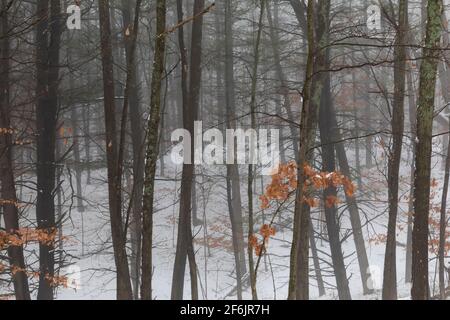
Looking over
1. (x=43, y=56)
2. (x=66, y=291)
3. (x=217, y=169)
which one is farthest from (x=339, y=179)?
(x=217, y=169)

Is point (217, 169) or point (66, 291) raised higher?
point (217, 169)

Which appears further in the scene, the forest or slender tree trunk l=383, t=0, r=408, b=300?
slender tree trunk l=383, t=0, r=408, b=300

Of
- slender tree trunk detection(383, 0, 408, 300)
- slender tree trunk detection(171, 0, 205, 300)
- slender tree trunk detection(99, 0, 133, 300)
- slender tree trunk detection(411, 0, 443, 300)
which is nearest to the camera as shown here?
slender tree trunk detection(411, 0, 443, 300)

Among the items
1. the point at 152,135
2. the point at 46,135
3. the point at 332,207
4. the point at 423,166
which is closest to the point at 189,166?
the point at 152,135

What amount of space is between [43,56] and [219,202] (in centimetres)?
1761

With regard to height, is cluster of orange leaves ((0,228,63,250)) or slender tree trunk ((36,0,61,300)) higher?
slender tree trunk ((36,0,61,300))

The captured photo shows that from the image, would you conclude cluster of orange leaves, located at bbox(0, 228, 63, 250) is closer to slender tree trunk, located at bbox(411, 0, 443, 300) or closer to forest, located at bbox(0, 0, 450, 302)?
forest, located at bbox(0, 0, 450, 302)

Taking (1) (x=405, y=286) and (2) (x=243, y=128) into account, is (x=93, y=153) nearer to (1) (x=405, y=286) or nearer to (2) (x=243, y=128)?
(2) (x=243, y=128)

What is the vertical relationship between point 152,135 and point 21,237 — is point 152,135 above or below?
above

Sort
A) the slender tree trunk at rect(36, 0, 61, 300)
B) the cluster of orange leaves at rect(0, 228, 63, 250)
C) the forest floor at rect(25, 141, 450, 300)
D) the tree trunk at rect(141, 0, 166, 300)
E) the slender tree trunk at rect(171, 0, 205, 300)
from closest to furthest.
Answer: the tree trunk at rect(141, 0, 166, 300) < the cluster of orange leaves at rect(0, 228, 63, 250) < the slender tree trunk at rect(171, 0, 205, 300) < the slender tree trunk at rect(36, 0, 61, 300) < the forest floor at rect(25, 141, 450, 300)

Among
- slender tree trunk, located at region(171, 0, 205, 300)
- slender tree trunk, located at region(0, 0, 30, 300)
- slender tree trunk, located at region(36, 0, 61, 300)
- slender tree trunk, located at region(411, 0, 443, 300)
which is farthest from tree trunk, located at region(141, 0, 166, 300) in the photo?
slender tree trunk, located at region(36, 0, 61, 300)

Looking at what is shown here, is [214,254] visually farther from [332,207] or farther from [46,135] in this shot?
[46,135]
